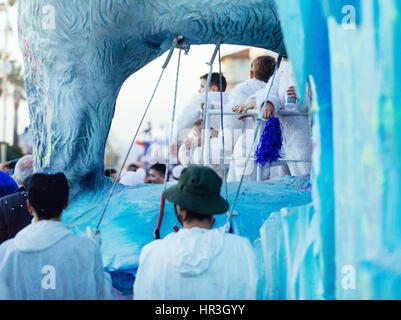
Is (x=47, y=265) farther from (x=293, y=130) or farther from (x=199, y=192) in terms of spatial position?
(x=293, y=130)

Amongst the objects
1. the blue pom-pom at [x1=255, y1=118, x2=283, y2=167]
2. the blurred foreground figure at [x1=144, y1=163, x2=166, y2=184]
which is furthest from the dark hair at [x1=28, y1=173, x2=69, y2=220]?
the blurred foreground figure at [x1=144, y1=163, x2=166, y2=184]

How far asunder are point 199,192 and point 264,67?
247 centimetres

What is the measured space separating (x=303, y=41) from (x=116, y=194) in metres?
1.79

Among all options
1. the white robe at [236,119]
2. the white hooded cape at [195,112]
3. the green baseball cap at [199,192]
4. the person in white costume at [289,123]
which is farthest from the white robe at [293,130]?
the green baseball cap at [199,192]

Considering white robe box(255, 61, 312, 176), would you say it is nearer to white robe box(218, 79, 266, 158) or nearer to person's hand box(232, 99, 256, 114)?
person's hand box(232, 99, 256, 114)

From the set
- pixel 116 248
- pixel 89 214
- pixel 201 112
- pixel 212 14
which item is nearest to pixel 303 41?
pixel 212 14

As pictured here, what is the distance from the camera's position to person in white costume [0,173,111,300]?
2.16 metres

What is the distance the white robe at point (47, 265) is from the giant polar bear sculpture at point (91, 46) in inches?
44.4

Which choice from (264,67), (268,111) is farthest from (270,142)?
(264,67)

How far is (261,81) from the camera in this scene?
4.42m

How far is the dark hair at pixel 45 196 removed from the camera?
7.27 feet

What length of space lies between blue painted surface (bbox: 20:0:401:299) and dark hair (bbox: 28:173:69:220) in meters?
0.83

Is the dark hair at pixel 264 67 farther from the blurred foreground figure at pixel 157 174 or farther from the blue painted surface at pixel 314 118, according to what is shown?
the blurred foreground figure at pixel 157 174
